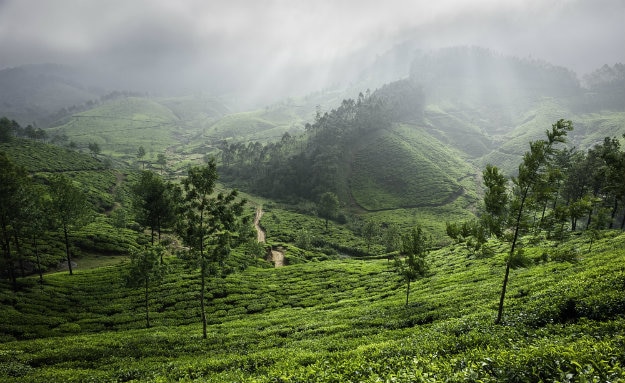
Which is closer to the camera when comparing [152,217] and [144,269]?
[144,269]

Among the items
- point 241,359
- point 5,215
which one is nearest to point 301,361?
point 241,359

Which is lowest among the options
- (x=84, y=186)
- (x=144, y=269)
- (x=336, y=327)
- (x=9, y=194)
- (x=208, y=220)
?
(x=336, y=327)

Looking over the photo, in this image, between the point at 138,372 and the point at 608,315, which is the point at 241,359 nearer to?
the point at 138,372

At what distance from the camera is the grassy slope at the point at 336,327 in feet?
40.7

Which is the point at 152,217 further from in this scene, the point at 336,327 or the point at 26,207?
the point at 336,327

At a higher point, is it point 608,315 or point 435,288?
point 608,315

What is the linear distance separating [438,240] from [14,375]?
Result: 121715 mm

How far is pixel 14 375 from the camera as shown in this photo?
21.6 m

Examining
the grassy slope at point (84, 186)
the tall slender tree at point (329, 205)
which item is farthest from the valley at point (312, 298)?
the tall slender tree at point (329, 205)

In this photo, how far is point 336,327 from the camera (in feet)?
90.7

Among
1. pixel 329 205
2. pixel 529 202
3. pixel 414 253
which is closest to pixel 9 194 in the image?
pixel 414 253

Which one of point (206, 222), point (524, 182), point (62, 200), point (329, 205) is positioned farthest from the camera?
point (329, 205)

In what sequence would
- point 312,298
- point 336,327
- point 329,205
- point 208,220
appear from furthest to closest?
1. point 329,205
2. point 312,298
3. point 208,220
4. point 336,327

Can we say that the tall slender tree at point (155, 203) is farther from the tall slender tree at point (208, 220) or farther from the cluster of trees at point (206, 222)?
the tall slender tree at point (208, 220)
